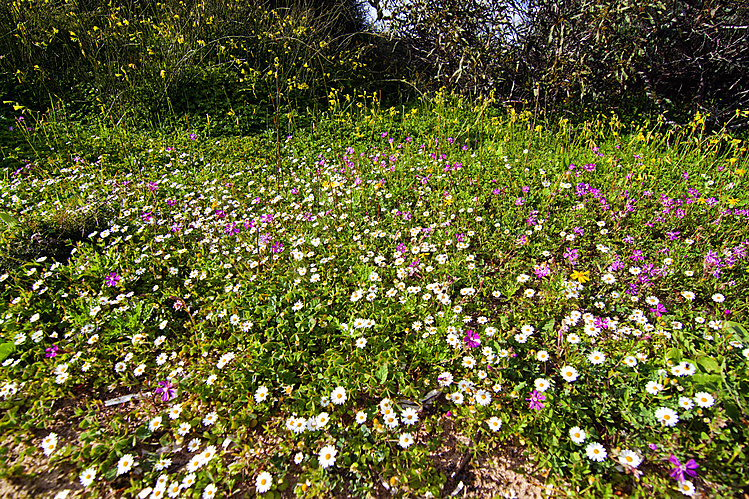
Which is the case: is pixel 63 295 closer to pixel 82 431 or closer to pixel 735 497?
pixel 82 431

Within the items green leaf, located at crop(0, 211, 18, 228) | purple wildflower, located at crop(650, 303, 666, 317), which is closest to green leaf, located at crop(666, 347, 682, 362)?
purple wildflower, located at crop(650, 303, 666, 317)

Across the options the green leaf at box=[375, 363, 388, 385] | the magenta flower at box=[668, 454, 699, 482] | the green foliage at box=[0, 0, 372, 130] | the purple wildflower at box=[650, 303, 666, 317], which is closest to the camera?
the magenta flower at box=[668, 454, 699, 482]

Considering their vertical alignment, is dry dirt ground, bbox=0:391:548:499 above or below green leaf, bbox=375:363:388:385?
below

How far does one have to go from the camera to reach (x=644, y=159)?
13.0 feet

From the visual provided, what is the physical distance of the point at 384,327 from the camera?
2.41 metres

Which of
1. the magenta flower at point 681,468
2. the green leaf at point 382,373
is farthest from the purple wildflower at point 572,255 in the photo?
the green leaf at point 382,373

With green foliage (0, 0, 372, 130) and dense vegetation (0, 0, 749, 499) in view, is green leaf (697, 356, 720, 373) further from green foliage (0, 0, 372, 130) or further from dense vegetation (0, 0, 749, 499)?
green foliage (0, 0, 372, 130)

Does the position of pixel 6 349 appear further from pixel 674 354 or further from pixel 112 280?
pixel 674 354

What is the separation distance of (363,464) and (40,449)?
1588 mm

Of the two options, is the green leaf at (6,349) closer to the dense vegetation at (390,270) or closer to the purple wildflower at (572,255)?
the dense vegetation at (390,270)

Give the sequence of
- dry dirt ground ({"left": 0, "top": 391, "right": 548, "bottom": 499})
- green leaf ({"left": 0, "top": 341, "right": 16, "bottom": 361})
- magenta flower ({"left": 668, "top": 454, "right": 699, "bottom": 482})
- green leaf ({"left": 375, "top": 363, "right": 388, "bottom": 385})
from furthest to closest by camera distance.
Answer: green leaf ({"left": 0, "top": 341, "right": 16, "bottom": 361}) < green leaf ({"left": 375, "top": 363, "right": 388, "bottom": 385}) < dry dirt ground ({"left": 0, "top": 391, "right": 548, "bottom": 499}) < magenta flower ({"left": 668, "top": 454, "right": 699, "bottom": 482})

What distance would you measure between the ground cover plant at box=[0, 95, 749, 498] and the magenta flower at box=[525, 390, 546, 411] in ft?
0.04

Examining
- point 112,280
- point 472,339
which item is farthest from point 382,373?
point 112,280

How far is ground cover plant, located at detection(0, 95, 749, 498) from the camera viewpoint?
1.84 meters
